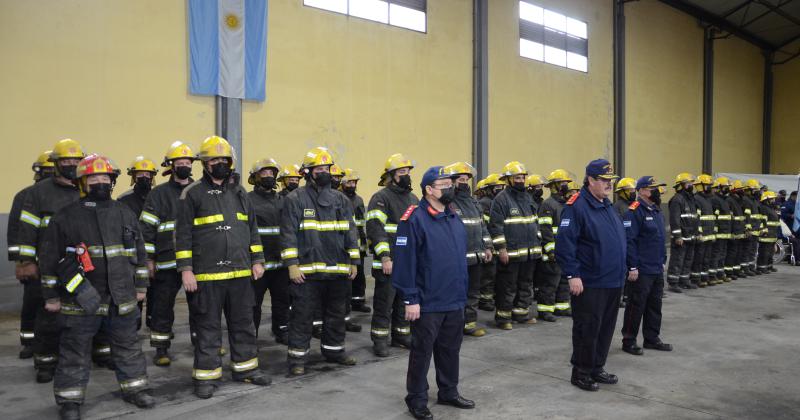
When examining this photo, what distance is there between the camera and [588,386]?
5574 mm

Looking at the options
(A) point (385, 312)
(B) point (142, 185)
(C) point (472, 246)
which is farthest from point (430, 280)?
(B) point (142, 185)

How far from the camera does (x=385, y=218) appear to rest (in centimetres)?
693

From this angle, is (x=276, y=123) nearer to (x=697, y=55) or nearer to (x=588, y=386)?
(x=588, y=386)

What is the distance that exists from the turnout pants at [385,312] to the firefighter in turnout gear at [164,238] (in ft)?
6.97

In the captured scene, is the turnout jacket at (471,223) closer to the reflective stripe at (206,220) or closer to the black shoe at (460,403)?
the black shoe at (460,403)

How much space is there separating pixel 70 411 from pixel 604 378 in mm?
4489

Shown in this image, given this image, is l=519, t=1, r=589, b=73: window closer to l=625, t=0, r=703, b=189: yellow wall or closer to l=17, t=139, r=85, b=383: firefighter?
l=625, t=0, r=703, b=189: yellow wall

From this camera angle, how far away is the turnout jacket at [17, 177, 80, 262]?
5.86 meters

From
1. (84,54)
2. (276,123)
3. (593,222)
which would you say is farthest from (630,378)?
(84,54)

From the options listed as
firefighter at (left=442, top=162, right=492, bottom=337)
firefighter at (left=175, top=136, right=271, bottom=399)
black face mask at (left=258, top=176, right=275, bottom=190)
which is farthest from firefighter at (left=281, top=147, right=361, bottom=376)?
firefighter at (left=442, top=162, right=492, bottom=337)

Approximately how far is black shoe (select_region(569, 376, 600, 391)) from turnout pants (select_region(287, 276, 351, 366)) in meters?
2.30

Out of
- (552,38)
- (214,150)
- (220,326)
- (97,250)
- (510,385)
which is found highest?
(552,38)

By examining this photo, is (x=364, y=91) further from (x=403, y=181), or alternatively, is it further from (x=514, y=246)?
(x=403, y=181)

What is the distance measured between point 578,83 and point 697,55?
27.3 ft
